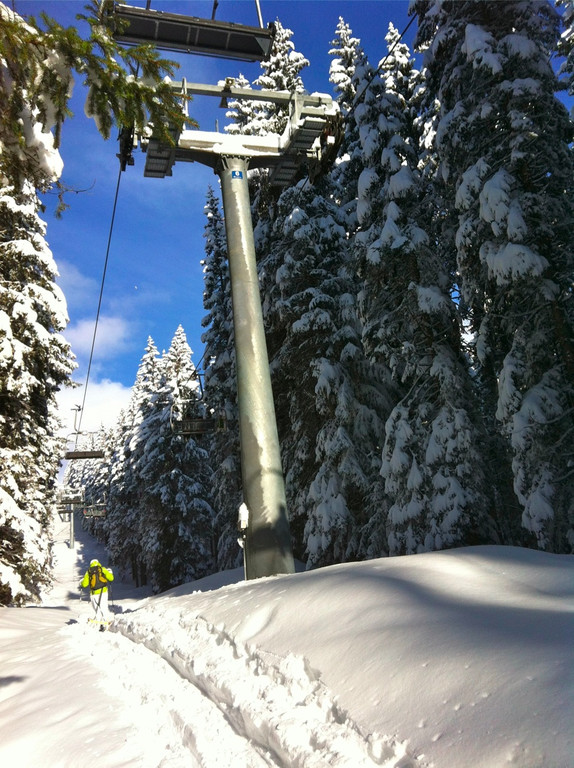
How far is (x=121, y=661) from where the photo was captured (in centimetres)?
670

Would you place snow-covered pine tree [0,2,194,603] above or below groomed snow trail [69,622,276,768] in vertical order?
above

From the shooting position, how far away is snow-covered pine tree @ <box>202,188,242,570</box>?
20562 mm

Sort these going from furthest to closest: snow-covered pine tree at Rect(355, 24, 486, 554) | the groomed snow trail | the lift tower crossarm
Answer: snow-covered pine tree at Rect(355, 24, 486, 554) → the lift tower crossarm → the groomed snow trail

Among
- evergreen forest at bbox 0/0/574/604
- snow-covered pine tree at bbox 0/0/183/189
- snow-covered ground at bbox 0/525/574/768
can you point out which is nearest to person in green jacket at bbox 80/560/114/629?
evergreen forest at bbox 0/0/574/604

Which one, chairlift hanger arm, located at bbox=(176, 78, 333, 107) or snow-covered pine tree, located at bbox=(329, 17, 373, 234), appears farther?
snow-covered pine tree, located at bbox=(329, 17, 373, 234)

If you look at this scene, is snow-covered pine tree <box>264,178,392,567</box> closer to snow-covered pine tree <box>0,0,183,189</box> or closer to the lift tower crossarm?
the lift tower crossarm

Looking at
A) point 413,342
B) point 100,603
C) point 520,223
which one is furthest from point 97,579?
point 520,223

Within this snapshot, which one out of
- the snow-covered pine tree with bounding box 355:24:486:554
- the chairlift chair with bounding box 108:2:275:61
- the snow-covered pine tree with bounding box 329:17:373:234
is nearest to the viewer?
the chairlift chair with bounding box 108:2:275:61

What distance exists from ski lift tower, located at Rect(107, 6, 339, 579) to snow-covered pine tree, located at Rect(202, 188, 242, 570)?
29.5 feet

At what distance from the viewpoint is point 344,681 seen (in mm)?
3561

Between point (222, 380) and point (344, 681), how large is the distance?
18021mm

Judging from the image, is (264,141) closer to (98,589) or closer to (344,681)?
(98,589)

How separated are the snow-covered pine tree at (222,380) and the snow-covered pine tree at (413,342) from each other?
7416 mm

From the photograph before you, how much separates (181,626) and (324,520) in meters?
8.46
